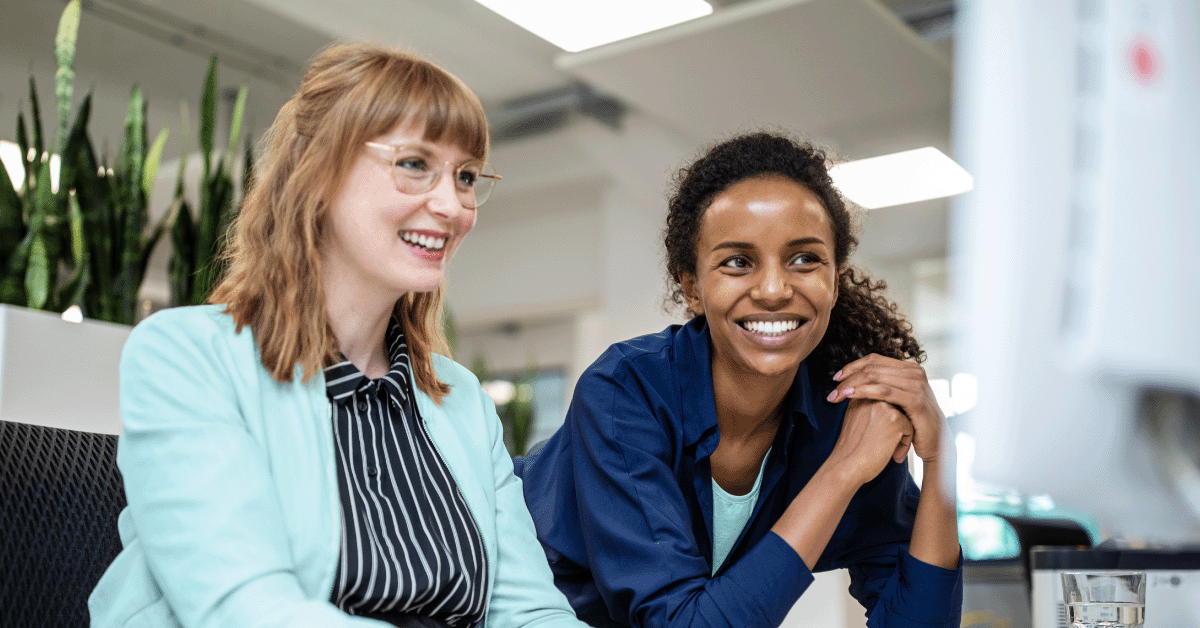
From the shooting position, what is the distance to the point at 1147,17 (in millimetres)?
437

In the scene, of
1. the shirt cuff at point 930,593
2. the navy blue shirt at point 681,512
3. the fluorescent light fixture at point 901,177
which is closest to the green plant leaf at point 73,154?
the navy blue shirt at point 681,512

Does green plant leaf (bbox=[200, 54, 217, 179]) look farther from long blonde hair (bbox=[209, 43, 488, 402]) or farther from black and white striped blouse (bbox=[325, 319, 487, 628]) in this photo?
black and white striped blouse (bbox=[325, 319, 487, 628])

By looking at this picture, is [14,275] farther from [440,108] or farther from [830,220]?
[830,220]

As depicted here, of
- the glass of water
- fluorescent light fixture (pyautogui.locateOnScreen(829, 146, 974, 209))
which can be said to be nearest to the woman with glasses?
the glass of water

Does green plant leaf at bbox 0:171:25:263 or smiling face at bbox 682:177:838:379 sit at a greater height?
green plant leaf at bbox 0:171:25:263

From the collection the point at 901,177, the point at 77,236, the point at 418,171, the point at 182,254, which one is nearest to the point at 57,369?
the point at 77,236

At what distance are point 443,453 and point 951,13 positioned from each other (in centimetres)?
438

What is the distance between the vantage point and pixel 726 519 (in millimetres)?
1508

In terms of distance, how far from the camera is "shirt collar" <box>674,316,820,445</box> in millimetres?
1458

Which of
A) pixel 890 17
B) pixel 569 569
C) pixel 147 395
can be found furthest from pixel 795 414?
pixel 890 17

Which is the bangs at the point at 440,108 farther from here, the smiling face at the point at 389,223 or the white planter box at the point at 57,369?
the white planter box at the point at 57,369

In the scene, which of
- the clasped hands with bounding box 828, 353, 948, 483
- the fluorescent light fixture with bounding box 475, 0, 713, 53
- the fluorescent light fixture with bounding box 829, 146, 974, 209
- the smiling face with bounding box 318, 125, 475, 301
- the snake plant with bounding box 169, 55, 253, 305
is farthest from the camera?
the fluorescent light fixture with bounding box 829, 146, 974, 209

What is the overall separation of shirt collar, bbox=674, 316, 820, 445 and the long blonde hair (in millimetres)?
528

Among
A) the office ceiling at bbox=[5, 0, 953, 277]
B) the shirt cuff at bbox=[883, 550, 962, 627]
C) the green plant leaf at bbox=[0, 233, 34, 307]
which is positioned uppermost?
the office ceiling at bbox=[5, 0, 953, 277]
